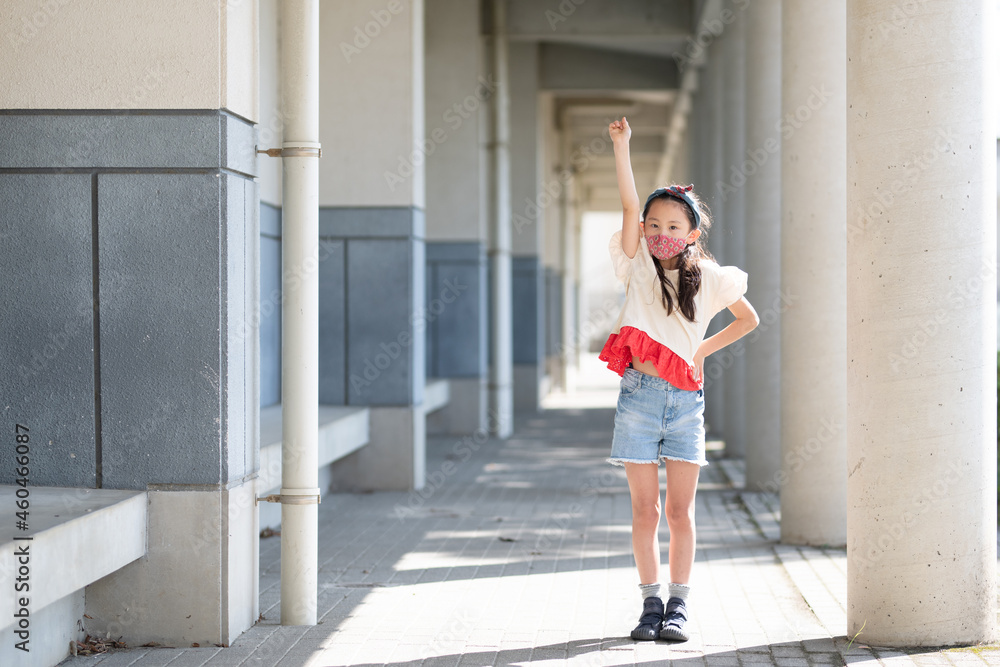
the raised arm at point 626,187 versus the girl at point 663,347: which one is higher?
the raised arm at point 626,187

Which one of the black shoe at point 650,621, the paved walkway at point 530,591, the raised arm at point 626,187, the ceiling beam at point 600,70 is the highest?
the ceiling beam at point 600,70

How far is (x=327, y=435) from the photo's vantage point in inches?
316

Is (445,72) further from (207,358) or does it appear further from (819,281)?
(207,358)

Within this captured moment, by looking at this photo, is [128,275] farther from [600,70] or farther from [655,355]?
[600,70]

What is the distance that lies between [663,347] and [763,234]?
4.98m

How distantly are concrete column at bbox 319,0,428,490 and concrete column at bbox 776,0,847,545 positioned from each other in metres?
3.50

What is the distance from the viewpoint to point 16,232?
178 inches

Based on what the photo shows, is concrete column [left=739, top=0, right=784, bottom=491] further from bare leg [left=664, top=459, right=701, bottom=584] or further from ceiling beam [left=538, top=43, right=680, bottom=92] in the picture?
ceiling beam [left=538, top=43, right=680, bottom=92]

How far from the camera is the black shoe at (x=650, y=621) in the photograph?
4633 millimetres

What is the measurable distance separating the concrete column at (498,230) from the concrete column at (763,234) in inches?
239

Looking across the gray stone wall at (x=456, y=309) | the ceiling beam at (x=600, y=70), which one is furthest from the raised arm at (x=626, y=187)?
the ceiling beam at (x=600, y=70)

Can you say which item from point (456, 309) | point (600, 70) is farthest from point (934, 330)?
point (600, 70)

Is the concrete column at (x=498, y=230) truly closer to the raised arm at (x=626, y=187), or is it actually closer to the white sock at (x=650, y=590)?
the white sock at (x=650, y=590)

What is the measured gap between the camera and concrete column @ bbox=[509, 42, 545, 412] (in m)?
19.0
